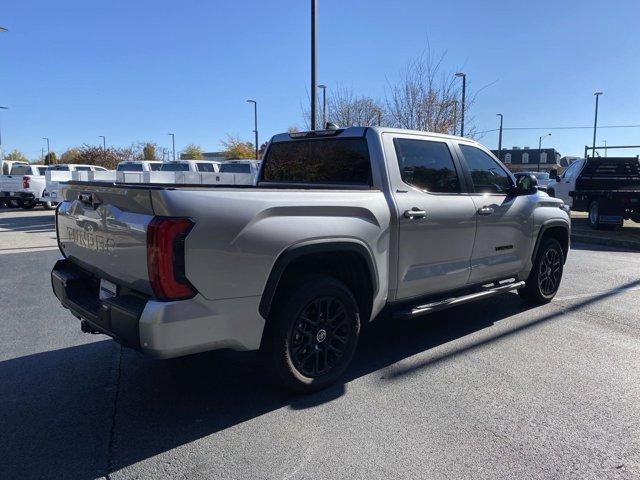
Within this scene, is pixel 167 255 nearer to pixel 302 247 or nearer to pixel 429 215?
pixel 302 247

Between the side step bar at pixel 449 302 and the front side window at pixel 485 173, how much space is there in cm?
99

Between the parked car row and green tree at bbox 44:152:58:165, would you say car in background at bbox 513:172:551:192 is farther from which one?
green tree at bbox 44:152:58:165

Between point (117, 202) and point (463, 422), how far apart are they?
2602 mm

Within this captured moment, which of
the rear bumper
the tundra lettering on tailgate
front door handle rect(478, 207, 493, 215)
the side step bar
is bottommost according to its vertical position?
the side step bar

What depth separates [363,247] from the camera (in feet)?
12.6

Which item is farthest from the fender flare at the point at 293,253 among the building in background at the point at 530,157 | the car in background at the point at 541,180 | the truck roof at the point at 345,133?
the building in background at the point at 530,157

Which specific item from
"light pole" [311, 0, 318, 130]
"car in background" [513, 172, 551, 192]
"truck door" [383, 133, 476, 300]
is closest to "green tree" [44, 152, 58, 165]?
"car in background" [513, 172, 551, 192]

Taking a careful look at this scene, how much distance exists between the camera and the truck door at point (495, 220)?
Answer: 505 centimetres

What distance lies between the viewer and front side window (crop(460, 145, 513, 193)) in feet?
16.9

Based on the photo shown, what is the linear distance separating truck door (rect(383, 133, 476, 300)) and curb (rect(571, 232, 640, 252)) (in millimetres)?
8708

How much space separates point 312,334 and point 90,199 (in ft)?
5.81

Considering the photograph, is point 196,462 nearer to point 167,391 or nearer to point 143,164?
point 167,391

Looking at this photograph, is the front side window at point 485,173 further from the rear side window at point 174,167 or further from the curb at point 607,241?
the rear side window at point 174,167

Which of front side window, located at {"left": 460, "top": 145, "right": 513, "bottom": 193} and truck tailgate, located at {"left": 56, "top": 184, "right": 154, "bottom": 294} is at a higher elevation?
front side window, located at {"left": 460, "top": 145, "right": 513, "bottom": 193}
